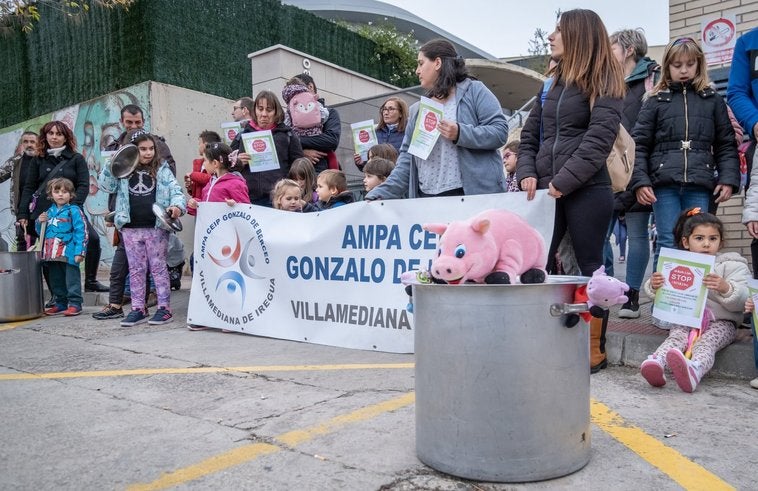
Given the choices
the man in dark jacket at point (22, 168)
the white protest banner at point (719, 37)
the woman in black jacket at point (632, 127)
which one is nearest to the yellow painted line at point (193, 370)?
the woman in black jacket at point (632, 127)

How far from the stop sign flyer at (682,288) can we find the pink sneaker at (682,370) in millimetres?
361

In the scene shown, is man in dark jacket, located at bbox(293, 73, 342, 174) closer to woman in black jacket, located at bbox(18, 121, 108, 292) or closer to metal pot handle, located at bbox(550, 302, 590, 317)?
woman in black jacket, located at bbox(18, 121, 108, 292)

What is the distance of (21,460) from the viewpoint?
252cm

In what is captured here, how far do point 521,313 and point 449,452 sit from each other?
56 centimetres

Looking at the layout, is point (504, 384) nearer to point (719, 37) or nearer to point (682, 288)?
point (682, 288)

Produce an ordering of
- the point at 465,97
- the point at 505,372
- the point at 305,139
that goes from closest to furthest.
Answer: the point at 505,372, the point at 465,97, the point at 305,139

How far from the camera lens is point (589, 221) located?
3.65 metres

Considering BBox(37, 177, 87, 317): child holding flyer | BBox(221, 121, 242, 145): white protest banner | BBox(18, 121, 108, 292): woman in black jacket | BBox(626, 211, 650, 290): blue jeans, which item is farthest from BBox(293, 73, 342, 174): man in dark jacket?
BBox(626, 211, 650, 290): blue jeans

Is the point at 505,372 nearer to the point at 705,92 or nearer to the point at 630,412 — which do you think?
the point at 630,412

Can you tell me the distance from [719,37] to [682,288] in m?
4.46

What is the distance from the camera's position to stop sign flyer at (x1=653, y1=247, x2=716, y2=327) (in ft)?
11.7

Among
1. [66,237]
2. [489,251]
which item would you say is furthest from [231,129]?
[489,251]

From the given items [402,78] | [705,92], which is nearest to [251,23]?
[402,78]

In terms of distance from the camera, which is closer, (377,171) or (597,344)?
(597,344)
